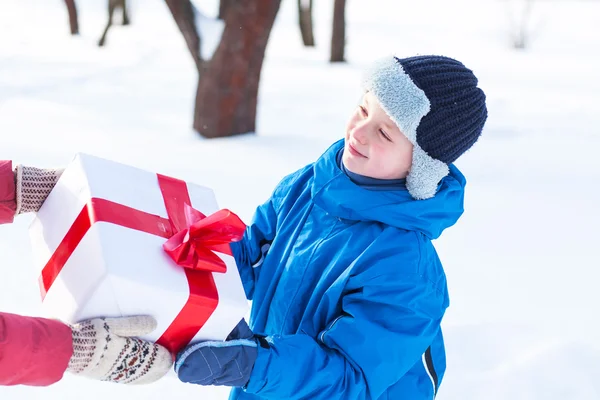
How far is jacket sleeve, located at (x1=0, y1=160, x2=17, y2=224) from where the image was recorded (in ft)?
4.57

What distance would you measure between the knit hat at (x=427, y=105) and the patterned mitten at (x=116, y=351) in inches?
22.8

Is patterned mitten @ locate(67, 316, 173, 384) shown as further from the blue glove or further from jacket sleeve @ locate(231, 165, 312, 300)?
jacket sleeve @ locate(231, 165, 312, 300)

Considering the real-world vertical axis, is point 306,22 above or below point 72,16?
below

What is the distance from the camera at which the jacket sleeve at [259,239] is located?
160cm

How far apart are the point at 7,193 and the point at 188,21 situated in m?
3.26

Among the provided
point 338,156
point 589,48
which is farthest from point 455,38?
point 338,156

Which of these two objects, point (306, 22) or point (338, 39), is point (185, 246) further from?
point (306, 22)

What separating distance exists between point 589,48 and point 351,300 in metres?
11.2

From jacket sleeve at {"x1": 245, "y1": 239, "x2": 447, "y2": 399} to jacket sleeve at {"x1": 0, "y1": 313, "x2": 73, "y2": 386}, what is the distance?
317 mm

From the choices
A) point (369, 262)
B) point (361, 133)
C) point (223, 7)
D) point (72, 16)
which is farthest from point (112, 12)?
point (369, 262)

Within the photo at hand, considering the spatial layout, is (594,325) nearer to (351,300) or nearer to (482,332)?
(482,332)

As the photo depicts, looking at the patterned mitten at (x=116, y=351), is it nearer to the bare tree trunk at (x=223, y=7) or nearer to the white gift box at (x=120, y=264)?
the white gift box at (x=120, y=264)

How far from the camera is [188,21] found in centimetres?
447

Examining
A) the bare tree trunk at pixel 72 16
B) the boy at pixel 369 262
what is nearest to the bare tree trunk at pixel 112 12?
the bare tree trunk at pixel 72 16
